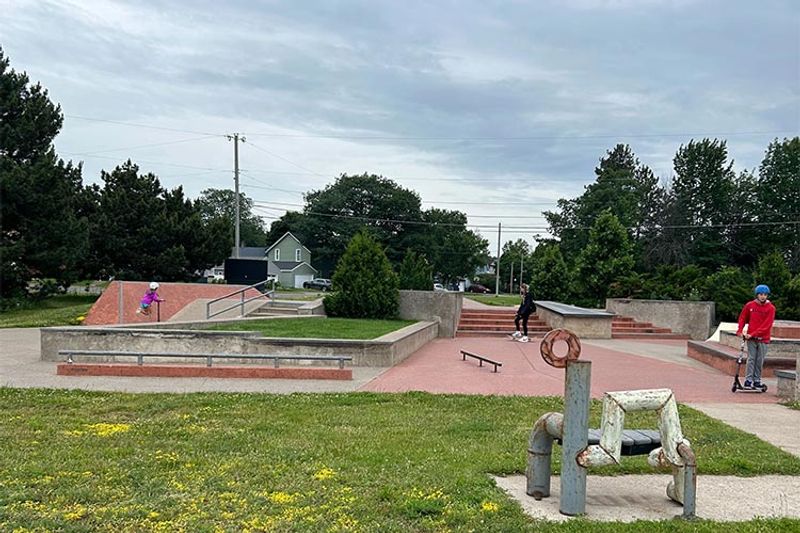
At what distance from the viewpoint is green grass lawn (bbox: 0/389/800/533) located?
12.6 feet

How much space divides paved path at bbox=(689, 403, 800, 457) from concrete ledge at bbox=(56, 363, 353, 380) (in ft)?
17.9

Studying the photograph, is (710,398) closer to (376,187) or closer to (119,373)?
(119,373)

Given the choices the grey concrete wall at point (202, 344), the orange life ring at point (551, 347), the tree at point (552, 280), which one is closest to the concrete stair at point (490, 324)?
the tree at point (552, 280)

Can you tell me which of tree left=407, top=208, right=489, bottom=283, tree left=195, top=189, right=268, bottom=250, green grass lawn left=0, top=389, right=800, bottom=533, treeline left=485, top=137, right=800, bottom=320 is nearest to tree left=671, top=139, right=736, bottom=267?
treeline left=485, top=137, right=800, bottom=320

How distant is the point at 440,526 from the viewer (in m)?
3.75

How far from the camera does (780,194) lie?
178 feet

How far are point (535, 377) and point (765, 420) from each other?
3845 millimetres

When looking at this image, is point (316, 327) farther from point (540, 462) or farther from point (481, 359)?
point (540, 462)

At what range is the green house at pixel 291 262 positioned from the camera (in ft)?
269

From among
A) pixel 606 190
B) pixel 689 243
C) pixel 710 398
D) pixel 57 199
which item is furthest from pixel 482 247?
Answer: pixel 710 398

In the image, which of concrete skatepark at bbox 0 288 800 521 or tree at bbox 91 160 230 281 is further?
tree at bbox 91 160 230 281

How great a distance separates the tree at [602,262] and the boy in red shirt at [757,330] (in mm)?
15053

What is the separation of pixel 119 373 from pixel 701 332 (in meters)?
16.7

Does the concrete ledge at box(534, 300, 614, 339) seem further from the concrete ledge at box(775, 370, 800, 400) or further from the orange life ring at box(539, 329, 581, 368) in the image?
the orange life ring at box(539, 329, 581, 368)
